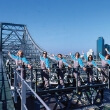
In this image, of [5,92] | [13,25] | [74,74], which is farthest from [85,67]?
[13,25]

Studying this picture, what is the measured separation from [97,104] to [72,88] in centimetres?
194

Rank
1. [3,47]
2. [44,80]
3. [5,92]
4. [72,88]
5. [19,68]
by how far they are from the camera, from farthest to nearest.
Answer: [3,47] < [72,88] < [44,80] < [19,68] < [5,92]

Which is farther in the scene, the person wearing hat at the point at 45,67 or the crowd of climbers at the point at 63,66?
the person wearing hat at the point at 45,67

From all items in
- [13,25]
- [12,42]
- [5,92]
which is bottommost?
[5,92]

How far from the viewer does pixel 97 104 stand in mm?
9445

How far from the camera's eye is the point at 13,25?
54.4 m

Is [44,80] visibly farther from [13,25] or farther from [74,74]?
[13,25]

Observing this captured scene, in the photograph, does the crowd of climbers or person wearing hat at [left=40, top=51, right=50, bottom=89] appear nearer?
the crowd of climbers

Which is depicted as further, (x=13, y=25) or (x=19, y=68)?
(x=13, y=25)

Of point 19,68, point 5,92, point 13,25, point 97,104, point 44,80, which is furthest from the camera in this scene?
point 13,25

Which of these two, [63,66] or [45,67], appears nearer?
[45,67]

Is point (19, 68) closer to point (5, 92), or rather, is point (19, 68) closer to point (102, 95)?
point (5, 92)

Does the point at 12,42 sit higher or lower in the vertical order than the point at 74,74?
higher

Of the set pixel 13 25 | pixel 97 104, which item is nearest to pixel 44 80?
pixel 97 104
